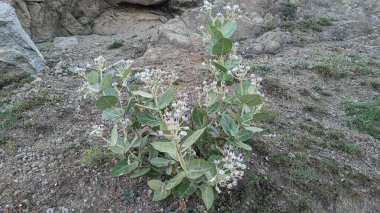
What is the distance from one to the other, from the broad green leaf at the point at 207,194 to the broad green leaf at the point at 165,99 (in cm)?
62

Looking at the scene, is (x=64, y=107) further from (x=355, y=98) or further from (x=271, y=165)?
(x=355, y=98)

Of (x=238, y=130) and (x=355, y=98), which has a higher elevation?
(x=238, y=130)

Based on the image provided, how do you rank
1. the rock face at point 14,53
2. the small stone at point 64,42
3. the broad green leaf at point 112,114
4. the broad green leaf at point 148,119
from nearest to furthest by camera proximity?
the broad green leaf at point 148,119 < the broad green leaf at point 112,114 < the rock face at point 14,53 < the small stone at point 64,42

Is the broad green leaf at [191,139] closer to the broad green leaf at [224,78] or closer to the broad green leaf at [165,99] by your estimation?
the broad green leaf at [165,99]

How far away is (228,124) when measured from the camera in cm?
291

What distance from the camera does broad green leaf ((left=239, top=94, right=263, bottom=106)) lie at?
2.63 metres

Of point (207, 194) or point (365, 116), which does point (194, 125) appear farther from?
point (365, 116)

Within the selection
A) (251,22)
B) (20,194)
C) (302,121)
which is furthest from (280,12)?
(20,194)

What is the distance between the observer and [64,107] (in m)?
4.74

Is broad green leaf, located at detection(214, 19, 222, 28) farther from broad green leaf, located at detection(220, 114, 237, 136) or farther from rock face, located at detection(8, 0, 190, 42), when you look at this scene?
rock face, located at detection(8, 0, 190, 42)

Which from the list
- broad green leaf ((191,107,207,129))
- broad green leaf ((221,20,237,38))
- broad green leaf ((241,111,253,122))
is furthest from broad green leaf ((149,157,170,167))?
broad green leaf ((221,20,237,38))

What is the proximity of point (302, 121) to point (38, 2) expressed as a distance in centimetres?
625

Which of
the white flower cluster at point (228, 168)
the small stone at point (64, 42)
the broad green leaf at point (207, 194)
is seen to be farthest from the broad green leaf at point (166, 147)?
the small stone at point (64, 42)

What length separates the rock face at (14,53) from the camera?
5633mm
